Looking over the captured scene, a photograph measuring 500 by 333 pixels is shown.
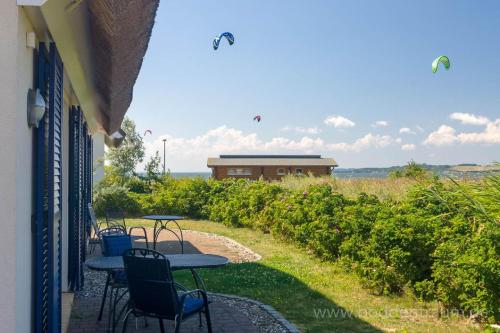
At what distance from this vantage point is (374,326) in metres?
5.21

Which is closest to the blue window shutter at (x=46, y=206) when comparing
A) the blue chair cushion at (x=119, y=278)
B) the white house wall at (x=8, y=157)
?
the white house wall at (x=8, y=157)

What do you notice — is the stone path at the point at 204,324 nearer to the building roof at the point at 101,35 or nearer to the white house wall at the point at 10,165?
the building roof at the point at 101,35

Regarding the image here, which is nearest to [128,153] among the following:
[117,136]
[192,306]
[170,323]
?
[117,136]

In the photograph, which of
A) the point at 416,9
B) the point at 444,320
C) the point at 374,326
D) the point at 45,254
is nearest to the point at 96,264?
the point at 45,254

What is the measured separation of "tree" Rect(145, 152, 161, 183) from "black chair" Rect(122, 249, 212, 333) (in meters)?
19.9

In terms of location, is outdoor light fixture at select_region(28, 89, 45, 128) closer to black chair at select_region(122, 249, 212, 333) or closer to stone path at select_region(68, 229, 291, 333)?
black chair at select_region(122, 249, 212, 333)

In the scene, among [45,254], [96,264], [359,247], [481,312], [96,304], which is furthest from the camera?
[359,247]

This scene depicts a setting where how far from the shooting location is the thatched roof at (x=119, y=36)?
2727mm

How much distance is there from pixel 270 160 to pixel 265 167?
274 centimetres

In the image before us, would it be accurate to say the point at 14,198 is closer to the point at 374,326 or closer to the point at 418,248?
the point at 374,326

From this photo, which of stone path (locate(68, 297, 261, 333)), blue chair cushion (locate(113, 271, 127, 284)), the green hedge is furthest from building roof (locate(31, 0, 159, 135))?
the green hedge

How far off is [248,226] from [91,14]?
11580 millimetres

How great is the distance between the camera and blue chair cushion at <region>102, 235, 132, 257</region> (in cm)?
541

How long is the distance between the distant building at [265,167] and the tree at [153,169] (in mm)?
13201
